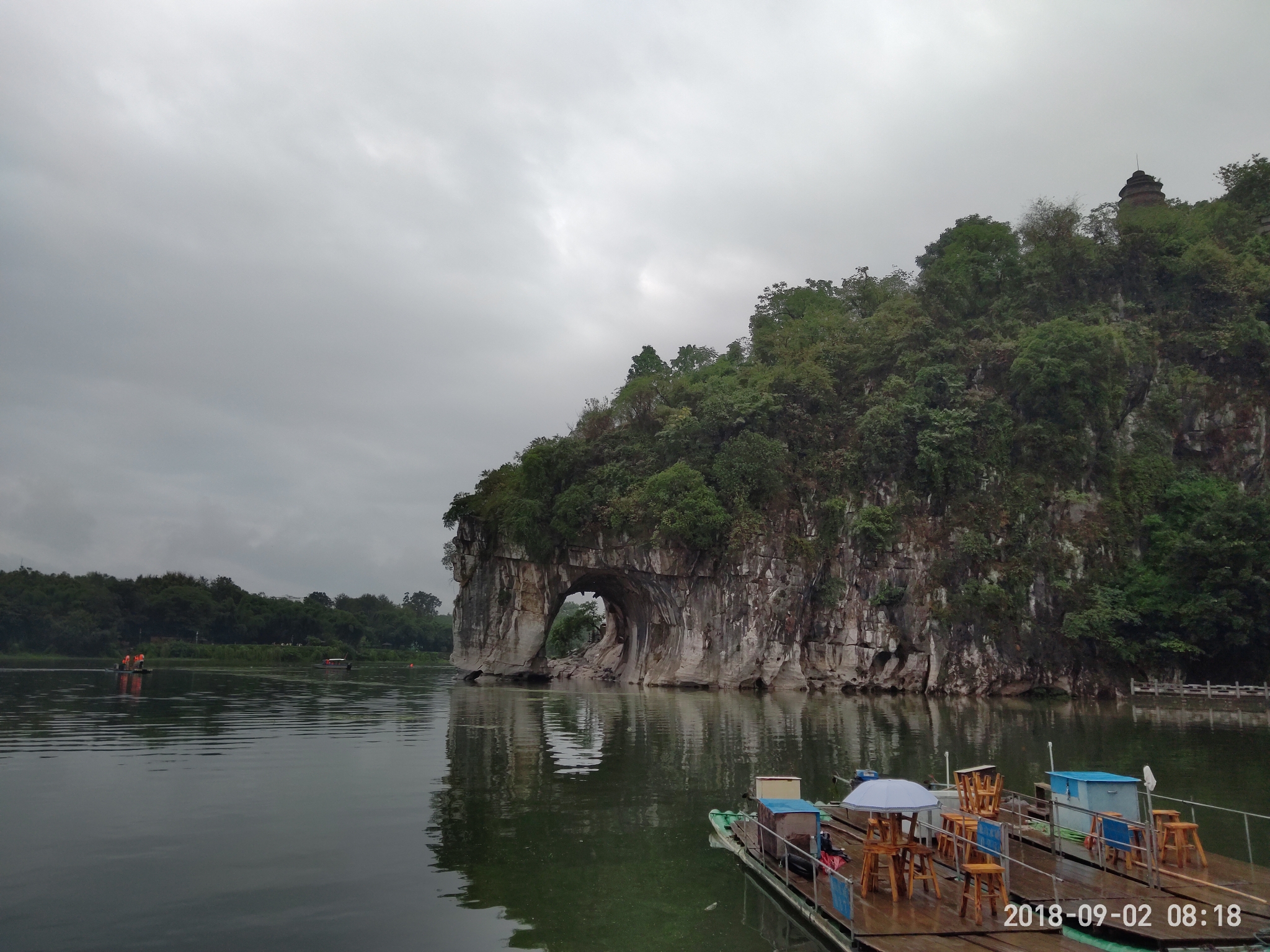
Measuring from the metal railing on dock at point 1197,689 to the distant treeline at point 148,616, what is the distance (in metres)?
69.5

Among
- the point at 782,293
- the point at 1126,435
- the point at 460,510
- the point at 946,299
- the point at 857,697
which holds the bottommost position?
the point at 857,697

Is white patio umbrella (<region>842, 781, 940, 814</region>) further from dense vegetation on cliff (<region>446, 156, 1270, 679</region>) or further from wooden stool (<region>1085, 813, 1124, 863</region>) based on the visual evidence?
dense vegetation on cliff (<region>446, 156, 1270, 679</region>)

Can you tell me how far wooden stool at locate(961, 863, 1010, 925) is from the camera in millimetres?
7367

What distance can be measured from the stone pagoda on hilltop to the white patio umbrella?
196 feet

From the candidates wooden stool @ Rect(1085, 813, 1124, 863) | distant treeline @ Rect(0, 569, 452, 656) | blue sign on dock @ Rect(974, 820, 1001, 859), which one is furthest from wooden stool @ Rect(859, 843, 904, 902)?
distant treeline @ Rect(0, 569, 452, 656)

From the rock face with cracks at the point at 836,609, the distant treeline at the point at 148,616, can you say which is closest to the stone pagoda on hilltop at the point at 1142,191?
the rock face with cracks at the point at 836,609

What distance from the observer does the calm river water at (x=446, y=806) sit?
761 centimetres

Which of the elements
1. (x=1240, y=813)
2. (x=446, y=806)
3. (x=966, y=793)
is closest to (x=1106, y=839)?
(x=966, y=793)

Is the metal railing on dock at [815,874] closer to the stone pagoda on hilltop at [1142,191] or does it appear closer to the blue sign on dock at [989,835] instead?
the blue sign on dock at [989,835]

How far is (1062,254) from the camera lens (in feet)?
149

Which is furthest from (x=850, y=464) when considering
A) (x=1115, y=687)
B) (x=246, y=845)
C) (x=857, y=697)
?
(x=246, y=845)

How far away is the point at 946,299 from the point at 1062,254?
6243 millimetres

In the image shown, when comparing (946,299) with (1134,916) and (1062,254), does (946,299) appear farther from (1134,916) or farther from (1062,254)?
(1134,916)

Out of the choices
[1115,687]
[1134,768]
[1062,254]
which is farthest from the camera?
[1062,254]
